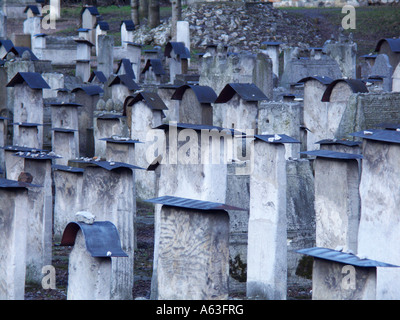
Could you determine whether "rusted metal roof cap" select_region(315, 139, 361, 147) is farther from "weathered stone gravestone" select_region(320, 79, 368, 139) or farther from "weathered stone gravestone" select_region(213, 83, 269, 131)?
"weathered stone gravestone" select_region(320, 79, 368, 139)

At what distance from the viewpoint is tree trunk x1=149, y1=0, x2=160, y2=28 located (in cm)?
3734

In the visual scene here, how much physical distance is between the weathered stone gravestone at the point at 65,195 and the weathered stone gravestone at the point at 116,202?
2486 mm

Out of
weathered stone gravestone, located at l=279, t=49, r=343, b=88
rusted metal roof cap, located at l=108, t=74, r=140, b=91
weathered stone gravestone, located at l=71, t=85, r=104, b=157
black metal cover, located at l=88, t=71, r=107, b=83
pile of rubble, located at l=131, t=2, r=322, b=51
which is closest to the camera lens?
rusted metal roof cap, located at l=108, t=74, r=140, b=91

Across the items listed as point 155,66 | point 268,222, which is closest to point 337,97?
point 268,222

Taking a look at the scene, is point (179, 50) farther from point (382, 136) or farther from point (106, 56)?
point (382, 136)

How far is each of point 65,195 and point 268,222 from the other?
5.06 metres

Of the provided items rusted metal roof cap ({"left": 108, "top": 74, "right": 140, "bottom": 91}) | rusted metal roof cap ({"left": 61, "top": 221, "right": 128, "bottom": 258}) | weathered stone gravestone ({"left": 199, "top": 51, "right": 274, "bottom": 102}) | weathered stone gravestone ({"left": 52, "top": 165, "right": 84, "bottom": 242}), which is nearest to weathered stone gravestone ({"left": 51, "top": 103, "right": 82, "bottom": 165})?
rusted metal roof cap ({"left": 108, "top": 74, "right": 140, "bottom": 91})

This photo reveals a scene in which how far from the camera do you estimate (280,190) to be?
1137cm

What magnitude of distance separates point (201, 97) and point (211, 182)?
4172 millimetres

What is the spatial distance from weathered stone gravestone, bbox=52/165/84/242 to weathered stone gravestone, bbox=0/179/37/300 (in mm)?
3841

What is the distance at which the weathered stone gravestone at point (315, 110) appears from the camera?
1841cm

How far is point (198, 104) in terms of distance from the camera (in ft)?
50.0
